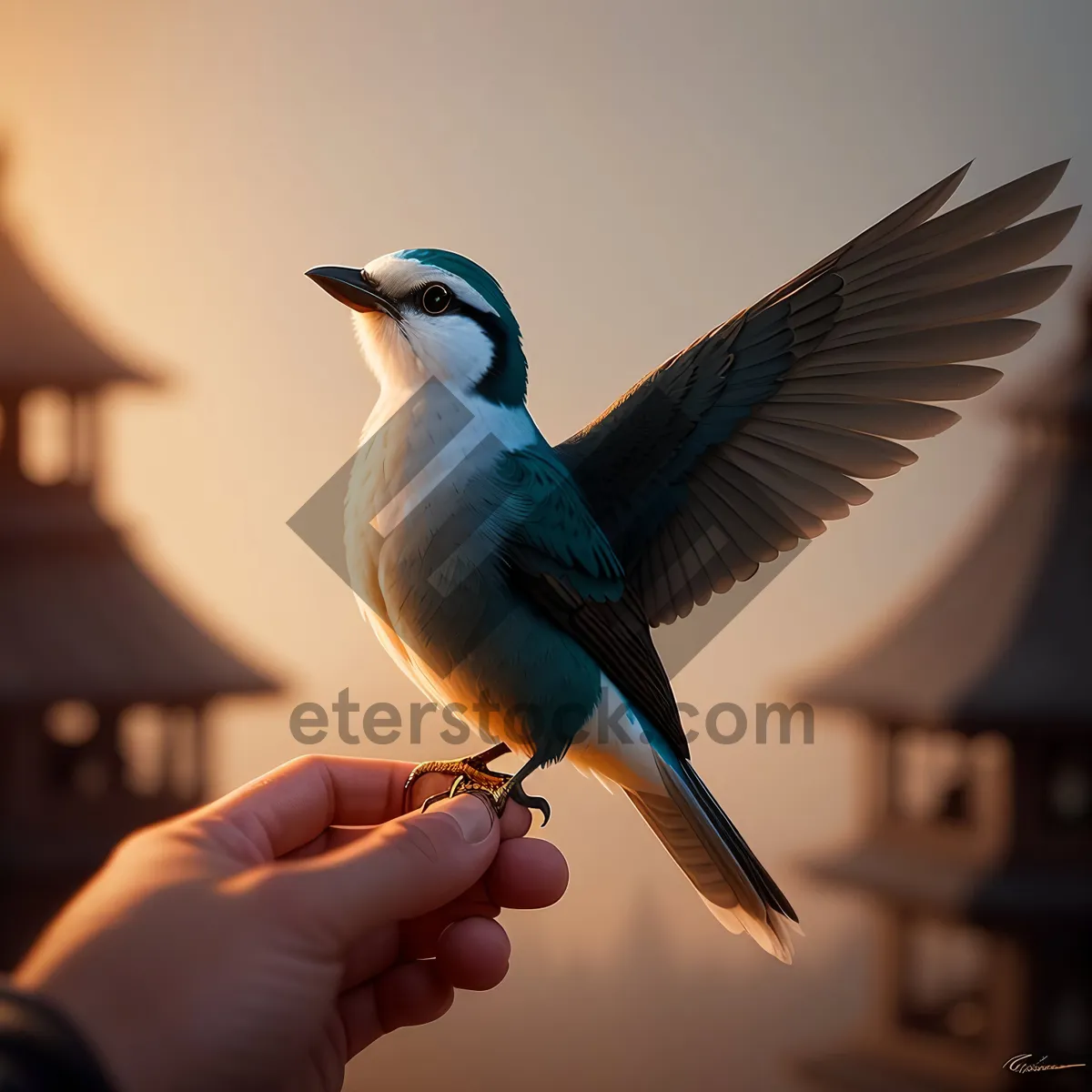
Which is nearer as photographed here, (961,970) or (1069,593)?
(1069,593)

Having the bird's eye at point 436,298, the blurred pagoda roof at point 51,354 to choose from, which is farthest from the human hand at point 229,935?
the blurred pagoda roof at point 51,354

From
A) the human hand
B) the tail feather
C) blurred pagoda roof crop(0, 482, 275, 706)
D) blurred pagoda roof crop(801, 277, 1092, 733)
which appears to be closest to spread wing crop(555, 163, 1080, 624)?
the tail feather

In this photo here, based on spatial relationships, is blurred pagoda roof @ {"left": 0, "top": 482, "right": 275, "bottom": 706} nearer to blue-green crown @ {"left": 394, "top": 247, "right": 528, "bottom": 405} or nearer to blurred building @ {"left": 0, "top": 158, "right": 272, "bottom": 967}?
blurred building @ {"left": 0, "top": 158, "right": 272, "bottom": 967}

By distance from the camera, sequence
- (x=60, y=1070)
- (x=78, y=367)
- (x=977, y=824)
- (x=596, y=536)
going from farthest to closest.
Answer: (x=78, y=367) → (x=977, y=824) → (x=596, y=536) → (x=60, y=1070)

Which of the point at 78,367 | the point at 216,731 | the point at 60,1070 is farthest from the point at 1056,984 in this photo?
the point at 78,367

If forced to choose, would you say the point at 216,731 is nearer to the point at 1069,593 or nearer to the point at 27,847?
the point at 27,847
